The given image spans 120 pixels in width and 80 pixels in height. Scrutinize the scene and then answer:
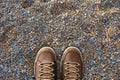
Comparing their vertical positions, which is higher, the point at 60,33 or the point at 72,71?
the point at 60,33

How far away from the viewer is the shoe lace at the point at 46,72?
166cm

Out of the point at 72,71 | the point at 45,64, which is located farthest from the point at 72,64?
the point at 45,64

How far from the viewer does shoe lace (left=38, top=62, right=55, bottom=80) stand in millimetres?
1664

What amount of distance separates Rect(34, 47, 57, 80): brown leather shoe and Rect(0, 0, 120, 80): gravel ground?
0.12ft

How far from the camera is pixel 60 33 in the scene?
1.74 meters

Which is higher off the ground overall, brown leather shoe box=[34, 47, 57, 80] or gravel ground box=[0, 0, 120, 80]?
gravel ground box=[0, 0, 120, 80]

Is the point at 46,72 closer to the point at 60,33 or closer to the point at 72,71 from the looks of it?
the point at 72,71

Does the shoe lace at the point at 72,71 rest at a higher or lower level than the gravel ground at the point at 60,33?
lower

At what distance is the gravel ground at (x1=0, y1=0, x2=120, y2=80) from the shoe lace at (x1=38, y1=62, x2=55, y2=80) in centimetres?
7

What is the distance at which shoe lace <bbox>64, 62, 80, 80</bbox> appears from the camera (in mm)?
1679

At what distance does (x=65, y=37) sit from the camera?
5.69 feet

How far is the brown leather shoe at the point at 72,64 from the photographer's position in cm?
168

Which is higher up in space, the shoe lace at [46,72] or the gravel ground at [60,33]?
the gravel ground at [60,33]

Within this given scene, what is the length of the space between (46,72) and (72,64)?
0.17m
